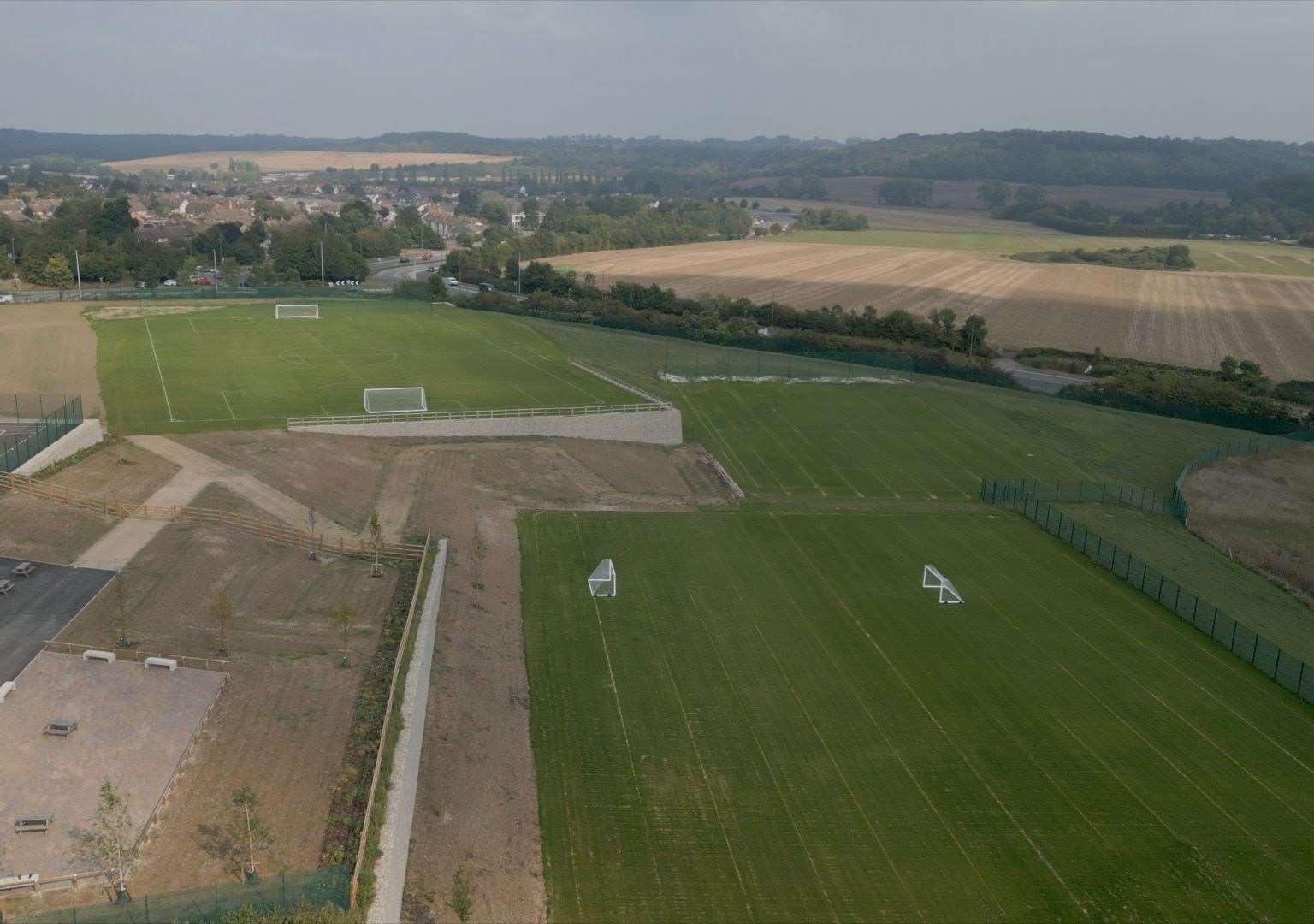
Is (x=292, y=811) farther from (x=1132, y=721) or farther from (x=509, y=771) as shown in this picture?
(x=1132, y=721)

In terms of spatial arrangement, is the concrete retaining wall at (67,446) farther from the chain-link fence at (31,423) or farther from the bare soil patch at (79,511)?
the bare soil patch at (79,511)

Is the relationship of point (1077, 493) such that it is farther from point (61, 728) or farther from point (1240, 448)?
point (61, 728)

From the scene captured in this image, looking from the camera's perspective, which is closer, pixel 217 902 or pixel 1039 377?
pixel 217 902

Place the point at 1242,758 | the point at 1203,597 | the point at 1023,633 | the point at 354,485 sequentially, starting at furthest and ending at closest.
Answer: the point at 354,485 < the point at 1203,597 < the point at 1023,633 < the point at 1242,758

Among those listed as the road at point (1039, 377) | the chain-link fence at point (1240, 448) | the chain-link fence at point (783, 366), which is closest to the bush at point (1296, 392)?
the chain-link fence at point (1240, 448)

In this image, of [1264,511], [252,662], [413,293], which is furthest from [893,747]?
[413,293]

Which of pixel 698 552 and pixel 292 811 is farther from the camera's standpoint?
pixel 698 552

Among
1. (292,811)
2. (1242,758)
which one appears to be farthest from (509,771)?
(1242,758)
